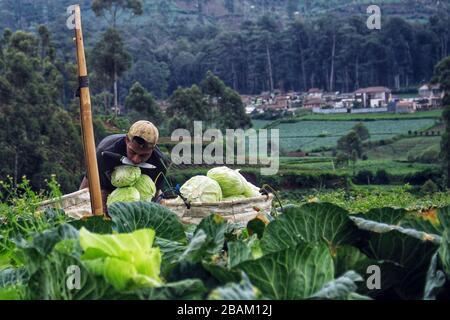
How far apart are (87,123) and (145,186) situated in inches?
71.9

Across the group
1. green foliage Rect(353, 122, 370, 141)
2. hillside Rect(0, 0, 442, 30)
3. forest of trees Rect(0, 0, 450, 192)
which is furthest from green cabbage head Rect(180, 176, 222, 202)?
hillside Rect(0, 0, 442, 30)

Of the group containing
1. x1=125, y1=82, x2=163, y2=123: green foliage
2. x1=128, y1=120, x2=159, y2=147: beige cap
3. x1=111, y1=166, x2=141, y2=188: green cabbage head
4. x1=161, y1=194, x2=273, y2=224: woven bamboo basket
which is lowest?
x1=125, y1=82, x2=163, y2=123: green foliage

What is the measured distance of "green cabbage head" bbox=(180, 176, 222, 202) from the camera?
14.0 ft

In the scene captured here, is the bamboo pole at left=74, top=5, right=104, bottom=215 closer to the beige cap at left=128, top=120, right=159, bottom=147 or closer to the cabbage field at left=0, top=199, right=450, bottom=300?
the cabbage field at left=0, top=199, right=450, bottom=300

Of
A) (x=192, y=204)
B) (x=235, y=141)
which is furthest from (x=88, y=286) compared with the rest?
(x=235, y=141)

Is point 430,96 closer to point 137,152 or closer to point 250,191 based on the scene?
point 250,191

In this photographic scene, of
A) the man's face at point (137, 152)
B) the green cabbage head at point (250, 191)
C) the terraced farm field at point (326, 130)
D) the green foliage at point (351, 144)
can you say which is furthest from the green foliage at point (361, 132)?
the man's face at point (137, 152)

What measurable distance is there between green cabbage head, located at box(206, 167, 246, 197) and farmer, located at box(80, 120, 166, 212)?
1.08 feet

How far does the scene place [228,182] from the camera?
4.48m

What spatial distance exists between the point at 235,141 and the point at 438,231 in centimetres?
3306

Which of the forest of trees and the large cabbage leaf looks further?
the forest of trees

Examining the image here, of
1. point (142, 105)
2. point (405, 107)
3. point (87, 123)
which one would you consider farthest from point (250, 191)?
point (405, 107)
